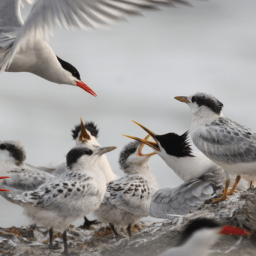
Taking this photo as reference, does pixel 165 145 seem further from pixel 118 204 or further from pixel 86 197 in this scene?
pixel 86 197

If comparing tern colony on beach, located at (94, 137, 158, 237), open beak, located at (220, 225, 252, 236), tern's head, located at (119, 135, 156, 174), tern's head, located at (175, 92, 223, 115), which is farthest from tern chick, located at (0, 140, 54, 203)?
open beak, located at (220, 225, 252, 236)

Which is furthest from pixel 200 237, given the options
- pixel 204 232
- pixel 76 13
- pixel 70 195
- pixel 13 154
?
pixel 13 154

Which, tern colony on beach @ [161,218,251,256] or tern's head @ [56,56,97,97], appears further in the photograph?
tern's head @ [56,56,97,97]

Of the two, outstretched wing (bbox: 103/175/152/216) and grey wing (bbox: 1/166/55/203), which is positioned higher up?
outstretched wing (bbox: 103/175/152/216)

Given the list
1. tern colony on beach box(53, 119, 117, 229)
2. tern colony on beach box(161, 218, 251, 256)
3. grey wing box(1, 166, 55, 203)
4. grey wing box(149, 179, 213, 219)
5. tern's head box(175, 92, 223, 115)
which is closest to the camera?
tern colony on beach box(161, 218, 251, 256)

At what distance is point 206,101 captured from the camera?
334cm

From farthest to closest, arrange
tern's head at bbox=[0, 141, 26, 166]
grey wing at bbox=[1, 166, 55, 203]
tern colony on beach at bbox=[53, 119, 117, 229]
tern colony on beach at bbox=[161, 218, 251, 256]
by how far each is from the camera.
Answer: tern colony on beach at bbox=[53, 119, 117, 229]
tern's head at bbox=[0, 141, 26, 166]
grey wing at bbox=[1, 166, 55, 203]
tern colony on beach at bbox=[161, 218, 251, 256]

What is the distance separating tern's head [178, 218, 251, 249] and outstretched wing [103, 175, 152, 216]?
0.77 m

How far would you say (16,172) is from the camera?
4.05m

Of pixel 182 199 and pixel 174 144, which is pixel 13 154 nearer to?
pixel 174 144

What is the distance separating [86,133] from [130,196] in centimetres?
104

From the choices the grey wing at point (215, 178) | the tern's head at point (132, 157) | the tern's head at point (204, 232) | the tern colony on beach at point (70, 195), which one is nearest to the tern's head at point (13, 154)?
the tern's head at point (132, 157)

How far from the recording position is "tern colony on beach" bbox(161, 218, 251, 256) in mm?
2723

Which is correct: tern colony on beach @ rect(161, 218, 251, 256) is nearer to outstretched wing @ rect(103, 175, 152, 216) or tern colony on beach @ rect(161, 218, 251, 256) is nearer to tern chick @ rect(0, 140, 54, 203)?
outstretched wing @ rect(103, 175, 152, 216)
